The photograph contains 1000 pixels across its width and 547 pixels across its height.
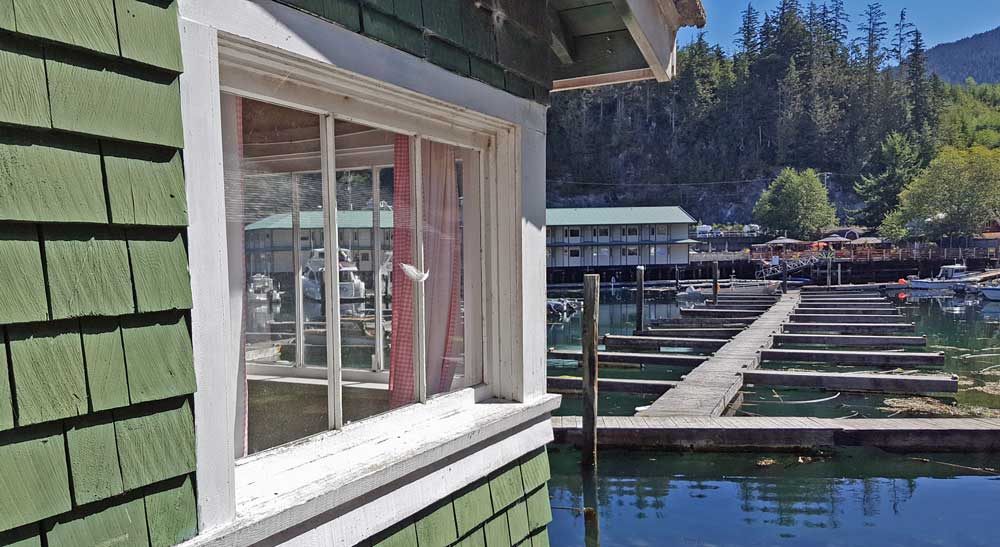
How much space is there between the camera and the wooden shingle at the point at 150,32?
1402 millimetres

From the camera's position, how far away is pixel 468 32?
2.68 m

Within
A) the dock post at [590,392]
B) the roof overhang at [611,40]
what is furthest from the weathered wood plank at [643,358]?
the roof overhang at [611,40]

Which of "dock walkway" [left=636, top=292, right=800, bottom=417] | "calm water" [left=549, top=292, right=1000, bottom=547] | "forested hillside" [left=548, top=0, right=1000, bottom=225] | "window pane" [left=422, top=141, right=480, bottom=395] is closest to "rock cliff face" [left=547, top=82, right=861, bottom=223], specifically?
"forested hillside" [left=548, top=0, right=1000, bottom=225]

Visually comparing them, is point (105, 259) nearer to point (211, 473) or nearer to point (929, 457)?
point (211, 473)

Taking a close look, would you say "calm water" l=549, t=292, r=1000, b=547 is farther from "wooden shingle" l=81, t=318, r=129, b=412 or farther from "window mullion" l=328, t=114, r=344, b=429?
"wooden shingle" l=81, t=318, r=129, b=412

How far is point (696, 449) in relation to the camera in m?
8.64

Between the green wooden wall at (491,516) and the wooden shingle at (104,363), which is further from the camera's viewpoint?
the green wooden wall at (491,516)

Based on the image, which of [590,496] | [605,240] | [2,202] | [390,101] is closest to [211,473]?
[2,202]

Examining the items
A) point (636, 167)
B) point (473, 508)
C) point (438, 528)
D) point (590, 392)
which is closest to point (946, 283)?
point (590, 392)

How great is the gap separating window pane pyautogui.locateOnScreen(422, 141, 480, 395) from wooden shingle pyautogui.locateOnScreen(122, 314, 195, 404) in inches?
49.8

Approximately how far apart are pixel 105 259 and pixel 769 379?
12420mm

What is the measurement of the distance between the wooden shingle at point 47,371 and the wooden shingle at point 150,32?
53 centimetres

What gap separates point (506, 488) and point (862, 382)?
36.6 feet

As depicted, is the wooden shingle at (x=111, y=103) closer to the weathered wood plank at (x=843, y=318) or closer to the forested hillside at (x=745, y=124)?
the weathered wood plank at (x=843, y=318)
